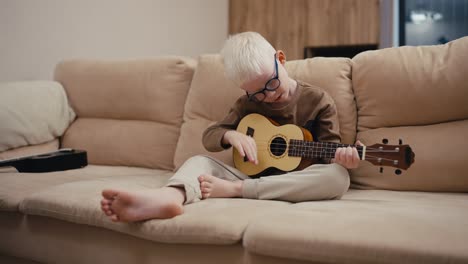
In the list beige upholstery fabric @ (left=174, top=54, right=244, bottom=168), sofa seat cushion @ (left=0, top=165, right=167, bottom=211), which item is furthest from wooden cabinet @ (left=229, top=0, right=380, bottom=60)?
sofa seat cushion @ (left=0, top=165, right=167, bottom=211)

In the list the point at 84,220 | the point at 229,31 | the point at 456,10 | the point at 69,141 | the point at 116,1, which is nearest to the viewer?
the point at 84,220

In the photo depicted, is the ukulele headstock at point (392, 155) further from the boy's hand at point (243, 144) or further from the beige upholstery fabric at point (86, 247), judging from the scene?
the beige upholstery fabric at point (86, 247)

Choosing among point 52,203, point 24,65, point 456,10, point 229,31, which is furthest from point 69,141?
point 456,10

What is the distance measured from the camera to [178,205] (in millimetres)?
1272

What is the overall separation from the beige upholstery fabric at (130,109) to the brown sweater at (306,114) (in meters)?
0.54

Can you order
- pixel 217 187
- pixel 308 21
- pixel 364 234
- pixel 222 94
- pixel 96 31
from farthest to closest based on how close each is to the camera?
1. pixel 308 21
2. pixel 96 31
3. pixel 222 94
4. pixel 217 187
5. pixel 364 234

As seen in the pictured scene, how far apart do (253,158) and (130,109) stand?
0.96 metres

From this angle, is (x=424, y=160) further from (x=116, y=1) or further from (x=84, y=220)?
(x=116, y=1)

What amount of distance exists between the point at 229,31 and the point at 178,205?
319cm

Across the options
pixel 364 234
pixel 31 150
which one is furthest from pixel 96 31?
pixel 364 234

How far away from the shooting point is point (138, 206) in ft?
4.19

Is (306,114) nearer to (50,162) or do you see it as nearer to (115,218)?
(115,218)

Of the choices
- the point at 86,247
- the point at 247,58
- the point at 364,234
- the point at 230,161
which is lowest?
the point at 86,247

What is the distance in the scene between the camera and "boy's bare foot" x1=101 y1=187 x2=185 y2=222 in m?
1.27
